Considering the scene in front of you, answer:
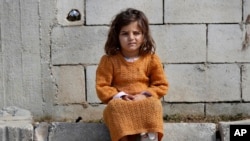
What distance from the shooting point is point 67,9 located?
4.82 meters

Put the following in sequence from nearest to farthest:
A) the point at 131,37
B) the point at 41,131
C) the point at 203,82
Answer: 1. the point at 131,37
2. the point at 41,131
3. the point at 203,82

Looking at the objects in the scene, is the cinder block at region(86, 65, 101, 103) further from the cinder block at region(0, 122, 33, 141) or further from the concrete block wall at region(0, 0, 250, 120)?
the cinder block at region(0, 122, 33, 141)

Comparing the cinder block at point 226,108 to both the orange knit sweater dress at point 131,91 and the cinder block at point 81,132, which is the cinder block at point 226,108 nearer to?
the orange knit sweater dress at point 131,91

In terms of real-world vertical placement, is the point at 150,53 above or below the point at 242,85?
above

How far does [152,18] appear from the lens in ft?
15.8

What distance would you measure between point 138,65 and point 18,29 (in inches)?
52.7

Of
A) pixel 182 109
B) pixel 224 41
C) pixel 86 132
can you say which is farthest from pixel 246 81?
pixel 86 132

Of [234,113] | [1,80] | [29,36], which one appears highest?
[29,36]

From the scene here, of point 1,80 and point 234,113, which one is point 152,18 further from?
point 1,80

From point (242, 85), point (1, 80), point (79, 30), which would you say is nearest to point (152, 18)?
point (79, 30)

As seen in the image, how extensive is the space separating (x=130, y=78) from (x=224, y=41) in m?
1.26

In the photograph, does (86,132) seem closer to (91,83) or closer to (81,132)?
(81,132)

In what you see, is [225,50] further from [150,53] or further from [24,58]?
[24,58]

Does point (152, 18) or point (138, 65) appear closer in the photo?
point (138, 65)
